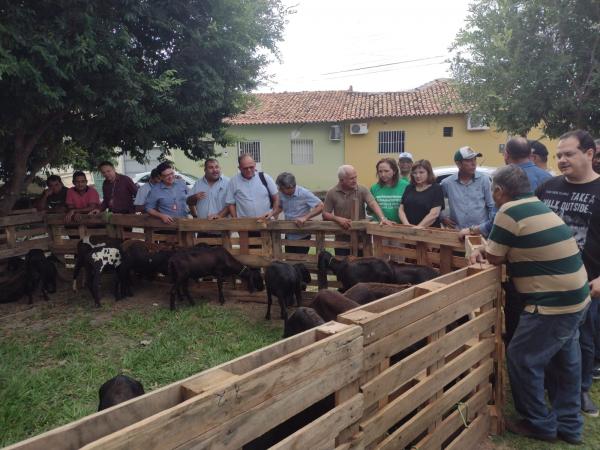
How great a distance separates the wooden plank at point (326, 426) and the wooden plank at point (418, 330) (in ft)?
0.72

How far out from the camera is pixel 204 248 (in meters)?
6.58

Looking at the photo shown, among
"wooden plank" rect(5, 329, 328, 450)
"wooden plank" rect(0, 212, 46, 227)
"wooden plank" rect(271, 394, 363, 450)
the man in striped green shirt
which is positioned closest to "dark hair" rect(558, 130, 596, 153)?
the man in striped green shirt

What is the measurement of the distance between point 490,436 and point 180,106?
5.97m

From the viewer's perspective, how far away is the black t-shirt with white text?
11.2ft

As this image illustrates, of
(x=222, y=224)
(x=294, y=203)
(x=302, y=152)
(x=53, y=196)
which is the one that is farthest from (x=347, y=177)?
(x=302, y=152)

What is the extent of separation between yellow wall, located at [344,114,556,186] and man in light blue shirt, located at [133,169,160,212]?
18.8 meters

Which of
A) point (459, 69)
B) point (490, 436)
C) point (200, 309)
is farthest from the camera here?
point (459, 69)

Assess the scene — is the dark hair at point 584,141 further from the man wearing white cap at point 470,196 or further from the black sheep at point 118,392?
the black sheep at point 118,392

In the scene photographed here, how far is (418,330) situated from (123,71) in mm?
5094

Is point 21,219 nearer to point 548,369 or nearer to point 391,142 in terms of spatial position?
point 548,369

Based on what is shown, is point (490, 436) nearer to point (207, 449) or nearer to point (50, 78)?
point (207, 449)

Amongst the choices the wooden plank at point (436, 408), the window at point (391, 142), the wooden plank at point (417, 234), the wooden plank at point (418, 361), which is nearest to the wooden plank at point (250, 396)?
the wooden plank at point (418, 361)

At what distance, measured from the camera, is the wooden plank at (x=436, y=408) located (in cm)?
261

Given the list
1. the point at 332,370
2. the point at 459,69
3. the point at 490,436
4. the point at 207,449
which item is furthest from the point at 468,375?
the point at 459,69
